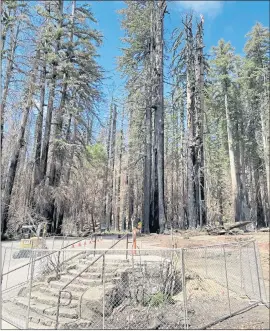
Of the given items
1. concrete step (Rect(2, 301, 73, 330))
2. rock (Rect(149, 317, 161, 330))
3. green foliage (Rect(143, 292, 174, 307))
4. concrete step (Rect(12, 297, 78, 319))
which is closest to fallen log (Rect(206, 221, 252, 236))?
green foliage (Rect(143, 292, 174, 307))

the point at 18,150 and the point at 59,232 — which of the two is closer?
the point at 18,150

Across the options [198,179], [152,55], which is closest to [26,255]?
[198,179]

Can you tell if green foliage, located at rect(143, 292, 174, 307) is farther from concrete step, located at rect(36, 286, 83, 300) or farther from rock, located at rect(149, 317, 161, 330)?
concrete step, located at rect(36, 286, 83, 300)

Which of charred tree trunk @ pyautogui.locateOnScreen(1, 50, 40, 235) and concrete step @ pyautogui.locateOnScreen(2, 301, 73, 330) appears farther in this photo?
charred tree trunk @ pyautogui.locateOnScreen(1, 50, 40, 235)

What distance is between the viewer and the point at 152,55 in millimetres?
21859

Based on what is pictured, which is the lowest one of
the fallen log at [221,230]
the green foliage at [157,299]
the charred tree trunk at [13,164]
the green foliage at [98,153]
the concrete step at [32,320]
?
the concrete step at [32,320]

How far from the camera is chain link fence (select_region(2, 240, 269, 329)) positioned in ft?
21.5

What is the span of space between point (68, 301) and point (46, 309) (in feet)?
1.82

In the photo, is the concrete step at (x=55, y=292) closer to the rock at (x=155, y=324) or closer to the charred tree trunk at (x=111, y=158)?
the rock at (x=155, y=324)

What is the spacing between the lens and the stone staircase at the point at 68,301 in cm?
666

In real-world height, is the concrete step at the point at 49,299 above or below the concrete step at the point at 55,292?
below

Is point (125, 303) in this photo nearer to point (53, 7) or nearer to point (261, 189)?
point (53, 7)

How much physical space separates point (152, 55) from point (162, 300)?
60.3ft

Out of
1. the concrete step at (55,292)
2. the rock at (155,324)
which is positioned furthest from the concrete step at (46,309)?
the rock at (155,324)
